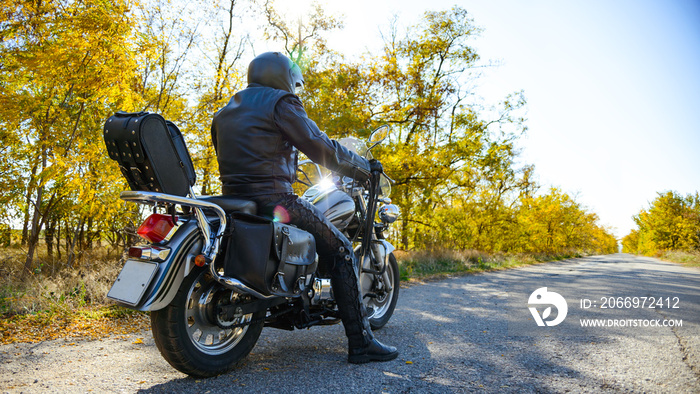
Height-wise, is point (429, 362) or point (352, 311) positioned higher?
point (352, 311)

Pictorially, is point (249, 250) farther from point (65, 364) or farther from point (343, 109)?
point (343, 109)

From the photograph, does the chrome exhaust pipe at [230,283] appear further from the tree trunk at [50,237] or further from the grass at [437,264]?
the tree trunk at [50,237]

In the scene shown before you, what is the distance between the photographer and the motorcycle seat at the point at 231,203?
2465 mm

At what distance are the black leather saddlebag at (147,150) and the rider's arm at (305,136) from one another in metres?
0.63

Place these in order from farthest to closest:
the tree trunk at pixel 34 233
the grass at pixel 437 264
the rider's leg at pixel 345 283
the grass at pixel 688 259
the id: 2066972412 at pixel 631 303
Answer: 1. the grass at pixel 688 259
2. the grass at pixel 437 264
3. the tree trunk at pixel 34 233
4. the id: 2066972412 at pixel 631 303
5. the rider's leg at pixel 345 283

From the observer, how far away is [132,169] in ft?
7.00

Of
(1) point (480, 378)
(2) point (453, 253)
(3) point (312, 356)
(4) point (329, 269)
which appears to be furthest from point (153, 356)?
(2) point (453, 253)

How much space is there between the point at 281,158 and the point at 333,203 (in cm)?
75

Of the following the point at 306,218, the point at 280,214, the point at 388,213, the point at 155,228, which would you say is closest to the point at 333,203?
the point at 306,218

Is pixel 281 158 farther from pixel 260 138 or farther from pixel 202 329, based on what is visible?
pixel 202 329

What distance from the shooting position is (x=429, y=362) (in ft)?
9.34

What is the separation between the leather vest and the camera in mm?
2549

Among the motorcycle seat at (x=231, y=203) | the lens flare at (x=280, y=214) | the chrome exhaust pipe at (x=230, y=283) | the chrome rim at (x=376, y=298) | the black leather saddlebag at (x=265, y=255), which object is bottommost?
the chrome rim at (x=376, y=298)

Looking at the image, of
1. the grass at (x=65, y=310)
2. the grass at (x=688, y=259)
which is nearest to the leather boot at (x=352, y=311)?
the grass at (x=65, y=310)
